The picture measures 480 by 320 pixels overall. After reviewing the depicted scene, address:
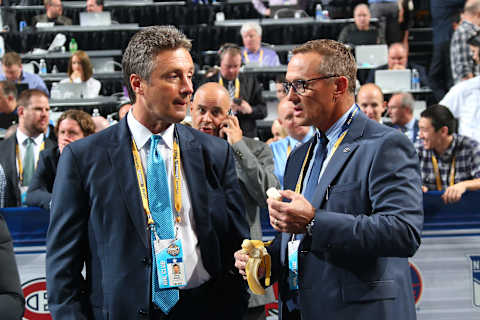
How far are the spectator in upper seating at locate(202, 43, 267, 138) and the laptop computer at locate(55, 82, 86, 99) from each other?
2.54m

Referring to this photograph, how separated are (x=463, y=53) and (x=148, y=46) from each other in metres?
7.48

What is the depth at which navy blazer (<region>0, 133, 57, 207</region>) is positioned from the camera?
17.2ft

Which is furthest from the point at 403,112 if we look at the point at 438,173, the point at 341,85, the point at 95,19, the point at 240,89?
the point at 95,19

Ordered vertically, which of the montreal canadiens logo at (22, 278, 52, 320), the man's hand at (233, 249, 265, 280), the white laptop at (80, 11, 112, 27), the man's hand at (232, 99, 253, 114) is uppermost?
the white laptop at (80, 11, 112, 27)

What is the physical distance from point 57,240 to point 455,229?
284cm

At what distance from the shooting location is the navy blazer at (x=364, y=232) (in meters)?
2.19

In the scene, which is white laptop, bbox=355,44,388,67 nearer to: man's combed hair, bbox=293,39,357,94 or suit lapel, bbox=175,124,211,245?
man's combed hair, bbox=293,39,357,94

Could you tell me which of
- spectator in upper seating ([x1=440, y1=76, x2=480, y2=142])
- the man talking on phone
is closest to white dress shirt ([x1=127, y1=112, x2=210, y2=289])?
the man talking on phone

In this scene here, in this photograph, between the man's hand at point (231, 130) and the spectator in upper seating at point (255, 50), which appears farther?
the spectator in upper seating at point (255, 50)

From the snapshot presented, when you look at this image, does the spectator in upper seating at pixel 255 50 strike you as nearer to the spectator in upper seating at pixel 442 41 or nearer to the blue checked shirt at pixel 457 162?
the spectator in upper seating at pixel 442 41

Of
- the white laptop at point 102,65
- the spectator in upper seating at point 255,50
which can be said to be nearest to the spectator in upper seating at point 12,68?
the white laptop at point 102,65

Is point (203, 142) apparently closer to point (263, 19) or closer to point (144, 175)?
point (144, 175)

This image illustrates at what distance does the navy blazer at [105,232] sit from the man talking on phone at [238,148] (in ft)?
4.11

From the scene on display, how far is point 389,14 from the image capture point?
11.7 metres
